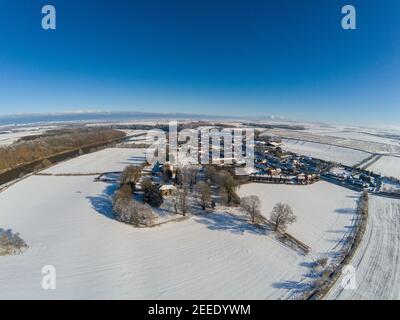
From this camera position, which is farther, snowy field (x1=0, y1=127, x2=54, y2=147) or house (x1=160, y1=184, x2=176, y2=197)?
snowy field (x1=0, y1=127, x2=54, y2=147)

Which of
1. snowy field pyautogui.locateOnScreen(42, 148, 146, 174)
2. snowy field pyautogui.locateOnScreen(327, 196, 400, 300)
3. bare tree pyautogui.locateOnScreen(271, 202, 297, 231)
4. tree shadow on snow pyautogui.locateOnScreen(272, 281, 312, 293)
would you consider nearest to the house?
bare tree pyautogui.locateOnScreen(271, 202, 297, 231)

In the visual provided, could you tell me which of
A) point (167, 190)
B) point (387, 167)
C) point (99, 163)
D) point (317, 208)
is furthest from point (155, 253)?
point (387, 167)

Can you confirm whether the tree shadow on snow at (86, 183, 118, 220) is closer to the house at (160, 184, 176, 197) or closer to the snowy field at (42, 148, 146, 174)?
the house at (160, 184, 176, 197)

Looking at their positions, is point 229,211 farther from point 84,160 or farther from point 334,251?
point 84,160
